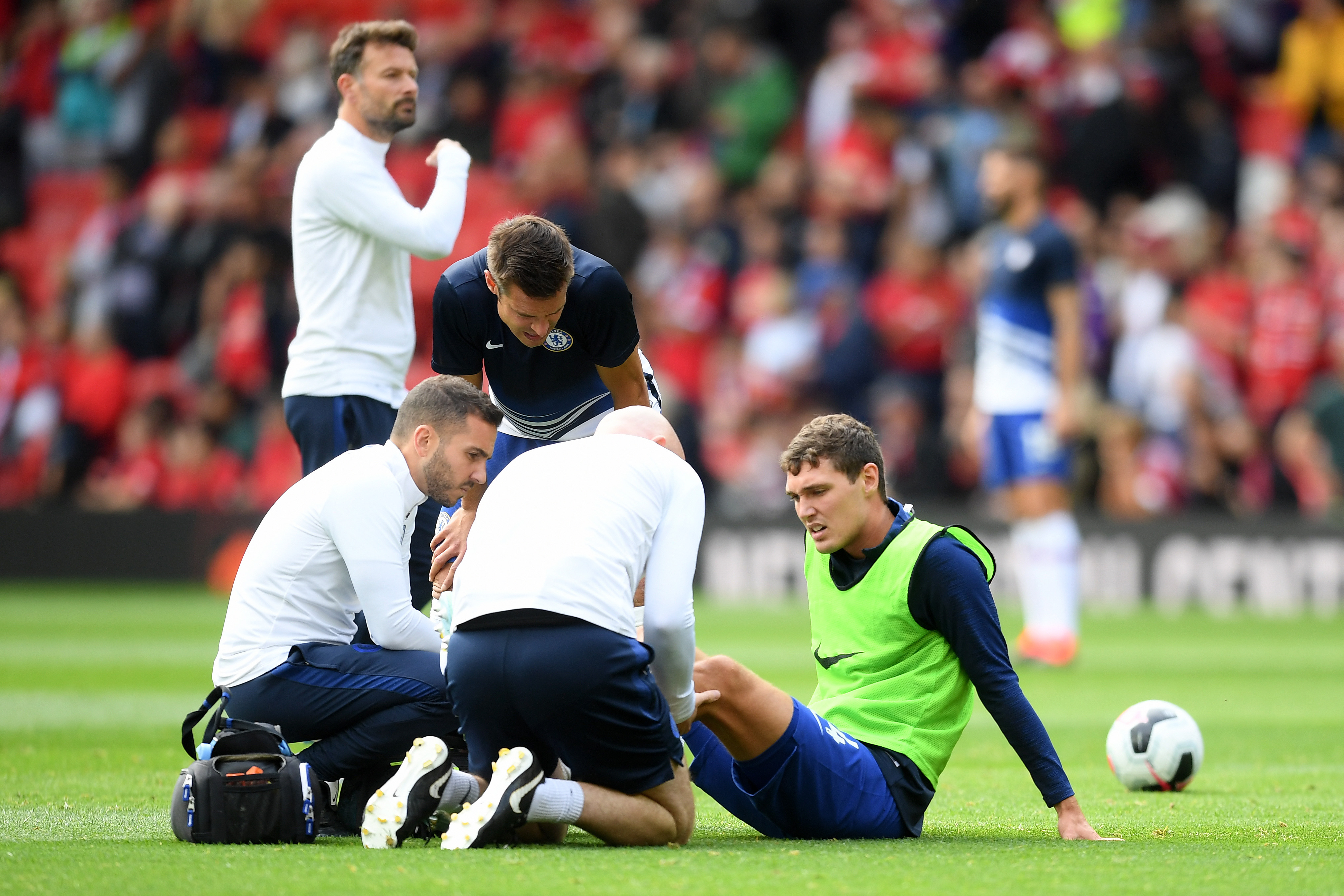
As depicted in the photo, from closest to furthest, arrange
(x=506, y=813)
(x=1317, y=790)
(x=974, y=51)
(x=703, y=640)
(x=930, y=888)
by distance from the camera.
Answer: (x=930, y=888) → (x=506, y=813) → (x=1317, y=790) → (x=703, y=640) → (x=974, y=51)

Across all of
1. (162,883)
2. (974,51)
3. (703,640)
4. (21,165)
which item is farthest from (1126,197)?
(162,883)

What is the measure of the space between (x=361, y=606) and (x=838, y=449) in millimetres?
1631

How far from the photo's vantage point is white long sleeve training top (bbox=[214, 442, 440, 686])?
514cm

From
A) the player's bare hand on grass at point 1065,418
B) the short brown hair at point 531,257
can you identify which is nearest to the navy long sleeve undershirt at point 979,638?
the short brown hair at point 531,257

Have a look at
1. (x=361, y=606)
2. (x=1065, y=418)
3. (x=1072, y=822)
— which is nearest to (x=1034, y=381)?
(x=1065, y=418)

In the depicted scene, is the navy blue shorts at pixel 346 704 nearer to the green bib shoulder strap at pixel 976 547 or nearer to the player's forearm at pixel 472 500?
the player's forearm at pixel 472 500

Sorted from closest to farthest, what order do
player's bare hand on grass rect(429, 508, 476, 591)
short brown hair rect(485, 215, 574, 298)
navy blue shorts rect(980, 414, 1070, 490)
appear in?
short brown hair rect(485, 215, 574, 298), player's bare hand on grass rect(429, 508, 476, 591), navy blue shorts rect(980, 414, 1070, 490)

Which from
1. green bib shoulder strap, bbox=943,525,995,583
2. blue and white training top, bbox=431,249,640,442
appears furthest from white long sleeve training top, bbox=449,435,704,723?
blue and white training top, bbox=431,249,640,442

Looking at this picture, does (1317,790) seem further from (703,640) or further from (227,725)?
(703,640)

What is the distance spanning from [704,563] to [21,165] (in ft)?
36.4

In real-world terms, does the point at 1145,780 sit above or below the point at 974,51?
below

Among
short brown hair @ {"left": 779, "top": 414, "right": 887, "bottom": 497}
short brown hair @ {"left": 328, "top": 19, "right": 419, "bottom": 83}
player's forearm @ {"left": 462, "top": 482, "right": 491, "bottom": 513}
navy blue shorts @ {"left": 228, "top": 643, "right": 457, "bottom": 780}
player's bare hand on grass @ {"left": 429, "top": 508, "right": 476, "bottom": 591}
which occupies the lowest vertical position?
navy blue shorts @ {"left": 228, "top": 643, "right": 457, "bottom": 780}

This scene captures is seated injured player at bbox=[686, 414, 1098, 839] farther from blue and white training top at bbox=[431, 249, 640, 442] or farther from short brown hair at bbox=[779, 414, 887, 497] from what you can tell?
blue and white training top at bbox=[431, 249, 640, 442]

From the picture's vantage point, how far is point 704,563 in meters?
17.5
